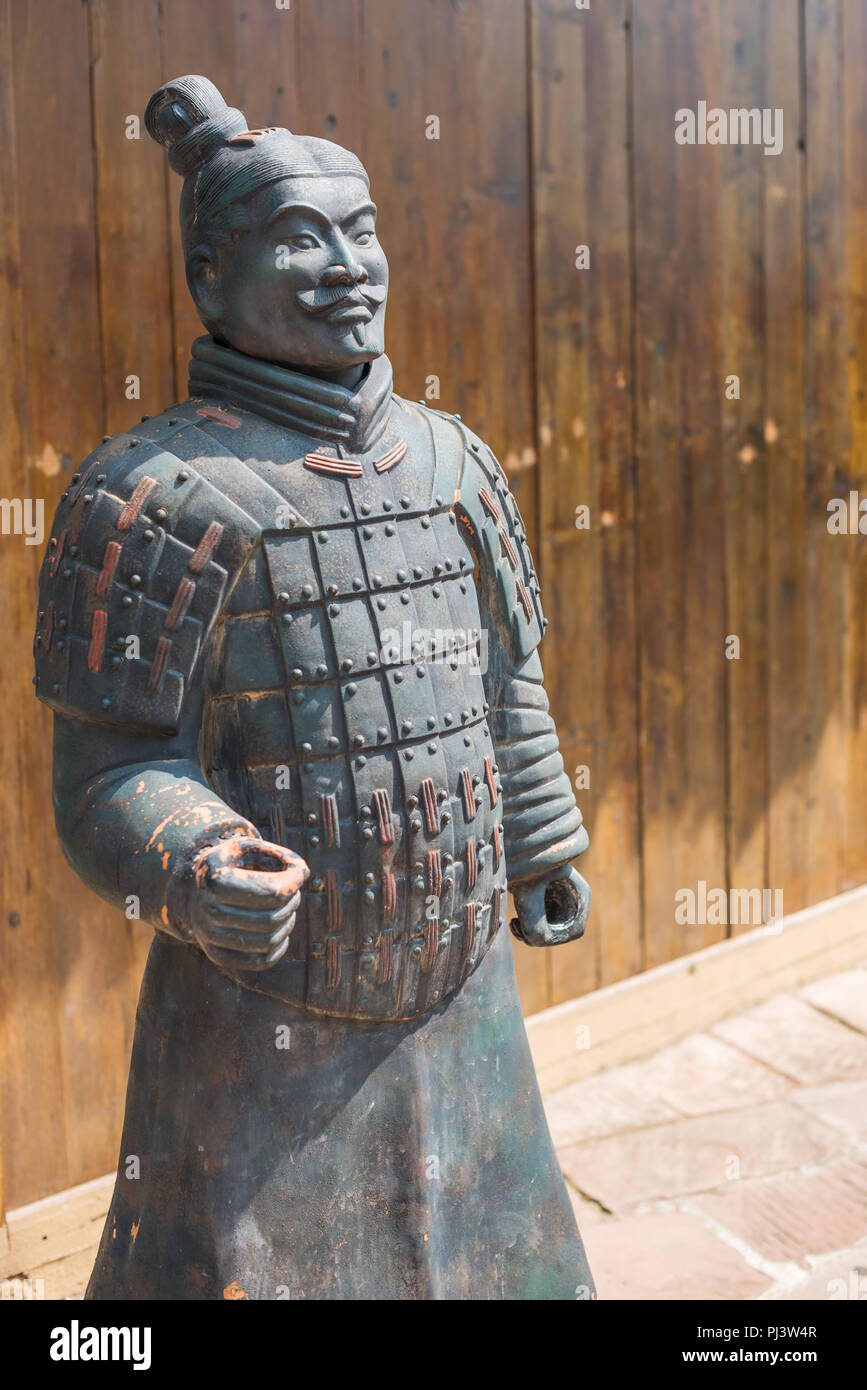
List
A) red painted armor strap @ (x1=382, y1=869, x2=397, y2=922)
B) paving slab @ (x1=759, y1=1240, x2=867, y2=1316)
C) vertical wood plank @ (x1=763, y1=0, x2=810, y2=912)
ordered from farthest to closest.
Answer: vertical wood plank @ (x1=763, y1=0, x2=810, y2=912)
paving slab @ (x1=759, y1=1240, x2=867, y2=1316)
red painted armor strap @ (x1=382, y1=869, x2=397, y2=922)

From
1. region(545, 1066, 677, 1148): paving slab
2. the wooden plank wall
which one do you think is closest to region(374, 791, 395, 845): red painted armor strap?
the wooden plank wall

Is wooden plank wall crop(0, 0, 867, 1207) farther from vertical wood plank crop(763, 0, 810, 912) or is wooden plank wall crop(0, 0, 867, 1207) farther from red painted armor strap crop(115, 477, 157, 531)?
→ red painted armor strap crop(115, 477, 157, 531)

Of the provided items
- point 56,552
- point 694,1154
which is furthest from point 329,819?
point 694,1154

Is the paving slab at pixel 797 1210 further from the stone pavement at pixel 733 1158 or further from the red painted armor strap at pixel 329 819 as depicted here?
the red painted armor strap at pixel 329 819

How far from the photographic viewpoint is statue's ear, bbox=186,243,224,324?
6.40ft

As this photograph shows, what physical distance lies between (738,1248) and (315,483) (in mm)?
2345

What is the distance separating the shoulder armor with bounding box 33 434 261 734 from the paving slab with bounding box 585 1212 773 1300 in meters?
2.06

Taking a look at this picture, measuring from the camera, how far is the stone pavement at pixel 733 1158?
130 inches

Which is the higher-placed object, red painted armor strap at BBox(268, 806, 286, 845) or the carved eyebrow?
the carved eyebrow

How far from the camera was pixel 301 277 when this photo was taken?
190 centimetres
